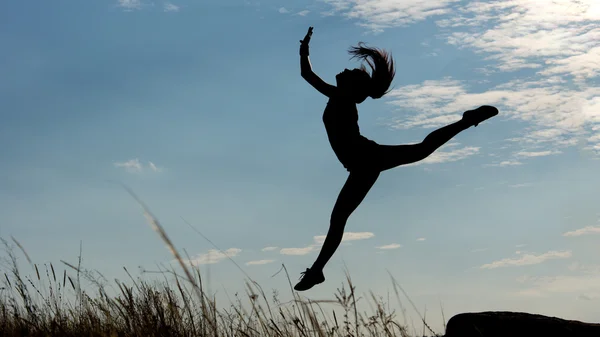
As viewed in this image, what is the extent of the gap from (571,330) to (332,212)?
5.88 ft

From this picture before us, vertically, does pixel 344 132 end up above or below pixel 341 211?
above

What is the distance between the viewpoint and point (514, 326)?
3871 millimetres

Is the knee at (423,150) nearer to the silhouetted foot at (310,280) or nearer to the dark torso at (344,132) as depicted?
the dark torso at (344,132)

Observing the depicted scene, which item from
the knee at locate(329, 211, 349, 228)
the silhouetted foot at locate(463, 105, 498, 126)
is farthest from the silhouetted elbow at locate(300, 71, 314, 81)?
the silhouetted foot at locate(463, 105, 498, 126)

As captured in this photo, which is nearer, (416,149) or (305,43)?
(416,149)

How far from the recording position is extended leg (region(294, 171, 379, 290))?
4.77 metres

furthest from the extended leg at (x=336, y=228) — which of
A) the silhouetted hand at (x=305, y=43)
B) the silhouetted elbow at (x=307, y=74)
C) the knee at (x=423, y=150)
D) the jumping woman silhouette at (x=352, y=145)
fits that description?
the silhouetted hand at (x=305, y=43)

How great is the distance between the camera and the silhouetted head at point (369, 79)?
16.3 feet

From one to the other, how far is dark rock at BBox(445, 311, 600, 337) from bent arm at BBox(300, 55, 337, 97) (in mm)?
1905

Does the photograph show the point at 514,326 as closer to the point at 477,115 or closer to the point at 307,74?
the point at 477,115

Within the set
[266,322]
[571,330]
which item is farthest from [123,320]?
[571,330]

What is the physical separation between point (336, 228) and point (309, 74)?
1.17 meters

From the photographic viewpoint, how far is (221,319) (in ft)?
15.2

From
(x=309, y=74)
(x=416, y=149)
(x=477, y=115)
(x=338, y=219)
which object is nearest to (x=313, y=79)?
(x=309, y=74)
